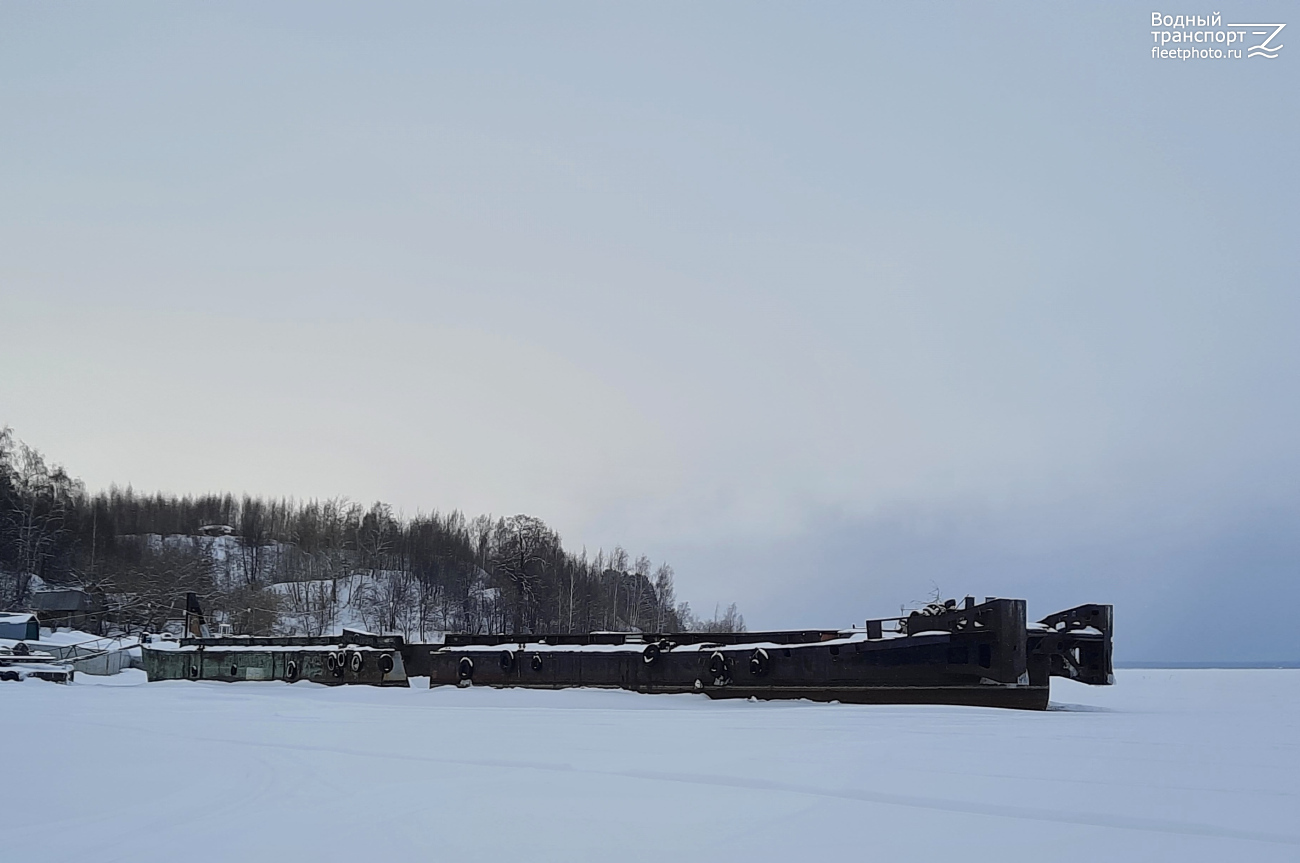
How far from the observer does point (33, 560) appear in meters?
70.7

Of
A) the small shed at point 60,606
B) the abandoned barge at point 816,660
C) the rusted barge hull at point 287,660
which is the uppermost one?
the abandoned barge at point 816,660

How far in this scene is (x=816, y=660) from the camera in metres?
16.1

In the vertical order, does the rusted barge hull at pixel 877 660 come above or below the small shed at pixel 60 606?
above

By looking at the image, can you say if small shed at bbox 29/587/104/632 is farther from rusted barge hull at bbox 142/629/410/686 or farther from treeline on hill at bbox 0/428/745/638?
rusted barge hull at bbox 142/629/410/686

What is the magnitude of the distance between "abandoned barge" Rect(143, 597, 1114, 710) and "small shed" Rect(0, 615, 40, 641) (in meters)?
22.9

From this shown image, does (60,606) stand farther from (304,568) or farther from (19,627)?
(304,568)

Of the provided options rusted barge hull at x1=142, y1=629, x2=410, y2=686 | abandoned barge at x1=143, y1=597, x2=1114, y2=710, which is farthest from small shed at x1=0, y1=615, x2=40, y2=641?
abandoned barge at x1=143, y1=597, x2=1114, y2=710

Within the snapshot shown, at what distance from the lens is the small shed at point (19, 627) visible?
3753 cm

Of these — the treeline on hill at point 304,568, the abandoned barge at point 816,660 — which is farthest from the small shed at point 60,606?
the abandoned barge at point 816,660

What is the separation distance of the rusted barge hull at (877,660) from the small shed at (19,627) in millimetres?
29172

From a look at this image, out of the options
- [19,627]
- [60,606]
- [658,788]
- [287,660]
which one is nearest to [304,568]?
[60,606]

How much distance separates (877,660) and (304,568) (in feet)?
291

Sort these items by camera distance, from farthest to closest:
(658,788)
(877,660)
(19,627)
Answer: (19,627) < (877,660) < (658,788)

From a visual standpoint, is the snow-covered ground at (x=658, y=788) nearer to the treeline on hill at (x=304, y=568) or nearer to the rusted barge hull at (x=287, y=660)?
the rusted barge hull at (x=287, y=660)
